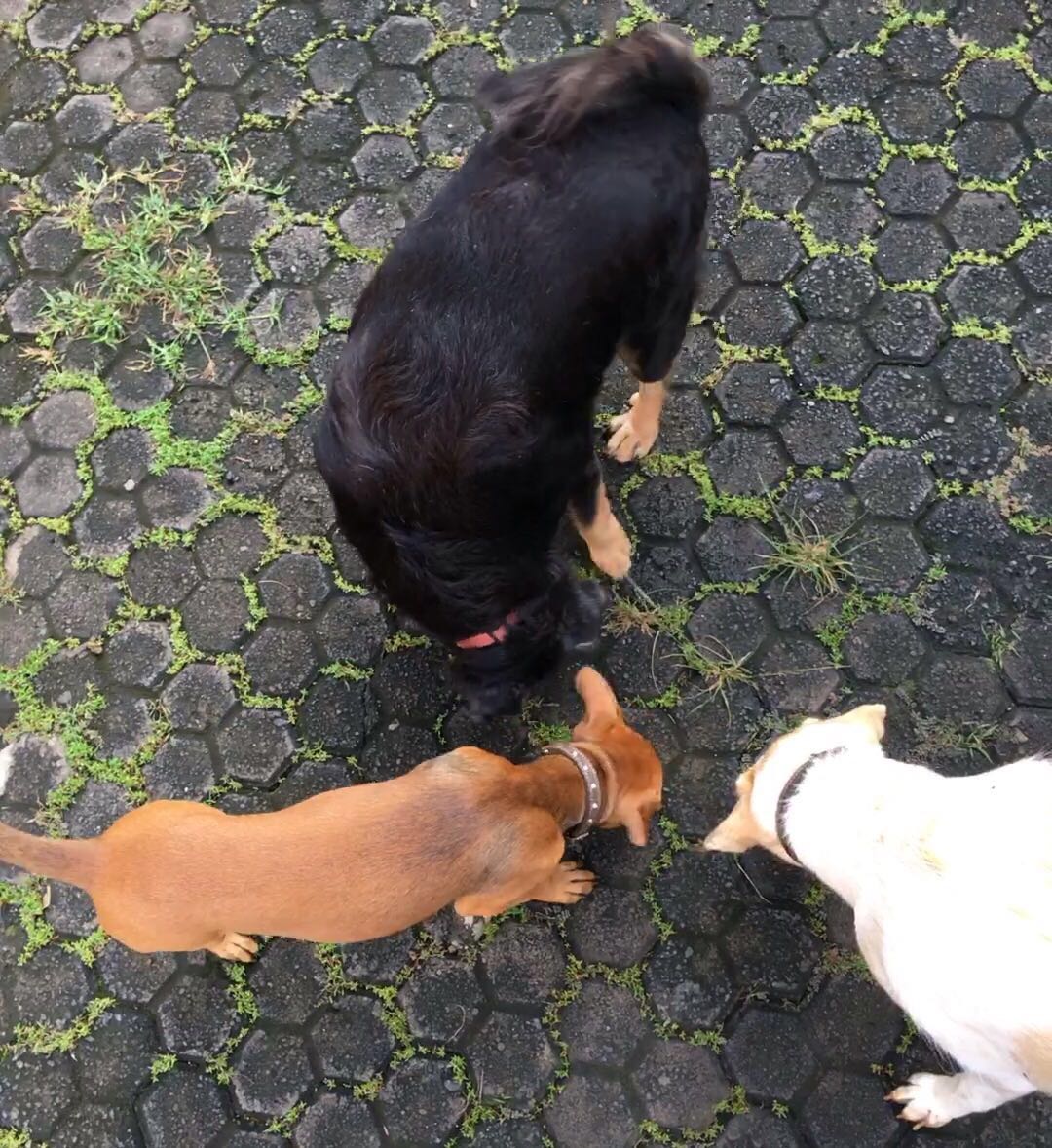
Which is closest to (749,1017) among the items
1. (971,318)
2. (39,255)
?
(971,318)

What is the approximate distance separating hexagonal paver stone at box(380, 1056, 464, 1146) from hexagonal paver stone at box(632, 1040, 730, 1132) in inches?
26.3

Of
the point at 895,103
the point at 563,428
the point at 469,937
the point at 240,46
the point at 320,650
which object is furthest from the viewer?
the point at 240,46

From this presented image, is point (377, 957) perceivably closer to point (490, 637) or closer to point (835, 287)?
point (490, 637)

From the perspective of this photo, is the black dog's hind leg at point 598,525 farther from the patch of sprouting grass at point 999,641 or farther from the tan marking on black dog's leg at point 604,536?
the patch of sprouting grass at point 999,641

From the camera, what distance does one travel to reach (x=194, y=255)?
15.2 ft

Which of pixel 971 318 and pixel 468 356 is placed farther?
pixel 971 318

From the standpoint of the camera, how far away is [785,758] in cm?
297

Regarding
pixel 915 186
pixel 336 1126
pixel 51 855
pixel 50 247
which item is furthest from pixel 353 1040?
pixel 915 186

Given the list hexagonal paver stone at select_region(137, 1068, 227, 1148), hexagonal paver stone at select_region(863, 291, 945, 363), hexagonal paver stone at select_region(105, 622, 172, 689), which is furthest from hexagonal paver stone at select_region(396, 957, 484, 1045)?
hexagonal paver stone at select_region(863, 291, 945, 363)

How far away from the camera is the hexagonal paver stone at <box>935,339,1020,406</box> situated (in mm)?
4164

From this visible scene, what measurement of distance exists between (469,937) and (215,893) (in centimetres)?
108

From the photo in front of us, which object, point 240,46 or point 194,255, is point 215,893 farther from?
point 240,46

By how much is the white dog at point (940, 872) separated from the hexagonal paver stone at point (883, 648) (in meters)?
0.91

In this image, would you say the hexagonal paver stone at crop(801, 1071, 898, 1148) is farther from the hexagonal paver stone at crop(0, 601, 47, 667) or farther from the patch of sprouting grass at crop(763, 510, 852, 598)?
the hexagonal paver stone at crop(0, 601, 47, 667)
